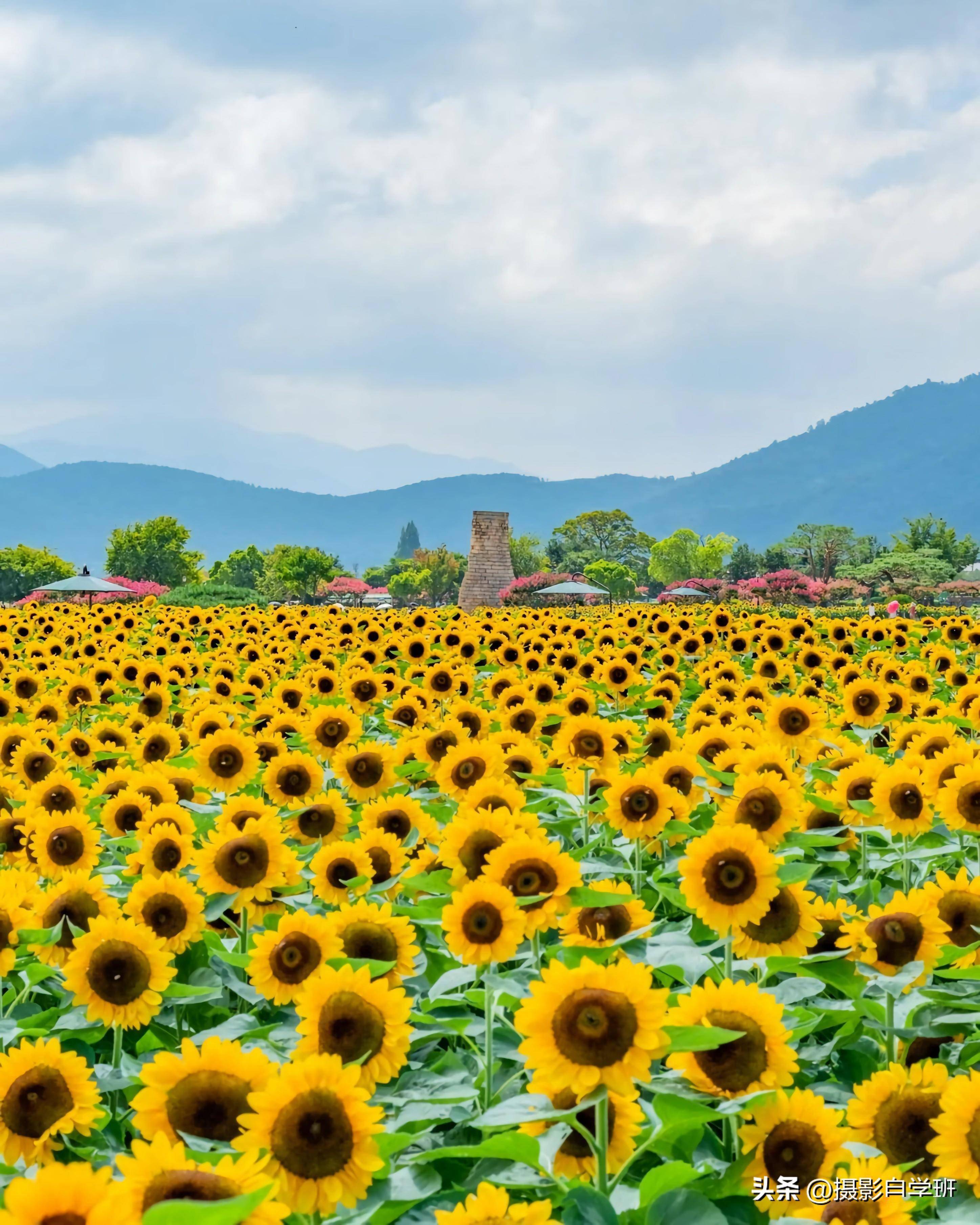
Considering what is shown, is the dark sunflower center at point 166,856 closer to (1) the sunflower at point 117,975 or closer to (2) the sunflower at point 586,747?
(1) the sunflower at point 117,975

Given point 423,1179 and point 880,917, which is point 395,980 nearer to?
point 423,1179

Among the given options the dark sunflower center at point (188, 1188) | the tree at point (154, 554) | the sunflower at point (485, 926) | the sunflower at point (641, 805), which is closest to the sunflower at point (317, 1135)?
the dark sunflower center at point (188, 1188)

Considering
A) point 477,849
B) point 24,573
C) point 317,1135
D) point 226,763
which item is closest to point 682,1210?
point 317,1135

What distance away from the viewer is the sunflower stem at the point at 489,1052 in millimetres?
3238

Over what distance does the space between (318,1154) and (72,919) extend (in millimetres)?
2103

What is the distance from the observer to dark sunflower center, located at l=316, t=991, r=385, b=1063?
302 cm

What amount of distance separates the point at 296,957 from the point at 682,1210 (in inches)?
64.1

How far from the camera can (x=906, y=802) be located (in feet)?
16.4

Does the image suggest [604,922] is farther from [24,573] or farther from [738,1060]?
[24,573]

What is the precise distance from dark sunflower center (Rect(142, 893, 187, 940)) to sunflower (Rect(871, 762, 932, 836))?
9.90 feet

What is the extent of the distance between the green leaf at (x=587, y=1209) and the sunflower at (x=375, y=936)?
1530 mm

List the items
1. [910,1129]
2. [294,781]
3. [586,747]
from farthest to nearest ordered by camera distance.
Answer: [294,781] → [586,747] → [910,1129]

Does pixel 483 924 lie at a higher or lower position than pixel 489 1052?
higher

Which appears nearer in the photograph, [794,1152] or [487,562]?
[794,1152]
